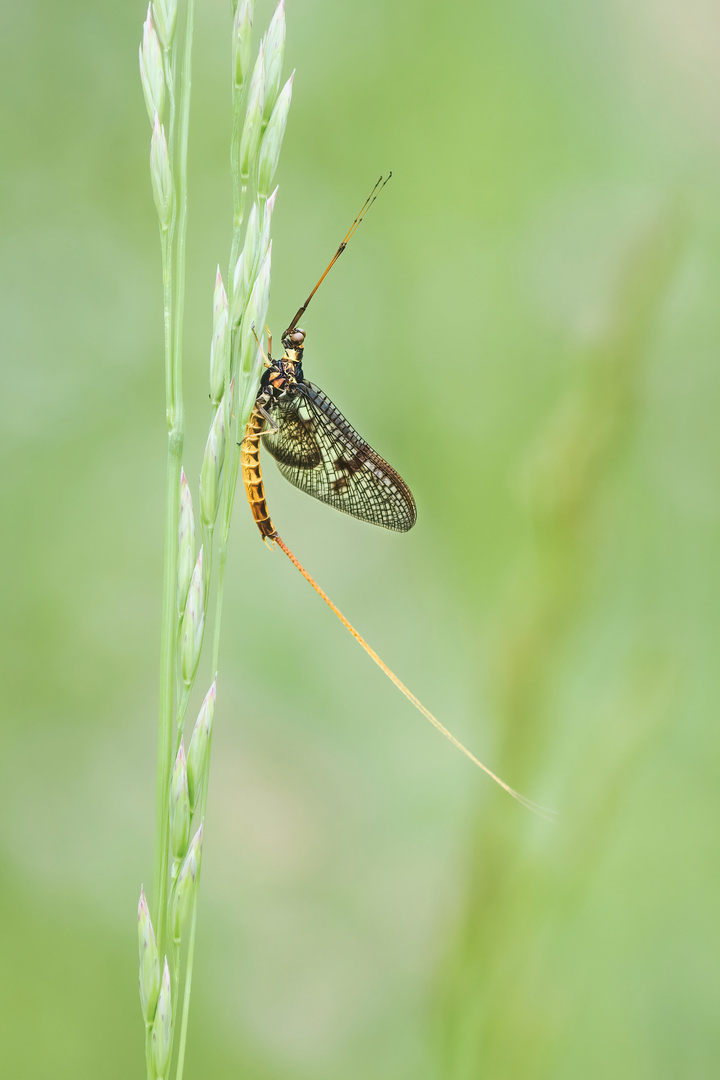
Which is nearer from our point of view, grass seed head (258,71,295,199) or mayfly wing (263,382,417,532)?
grass seed head (258,71,295,199)

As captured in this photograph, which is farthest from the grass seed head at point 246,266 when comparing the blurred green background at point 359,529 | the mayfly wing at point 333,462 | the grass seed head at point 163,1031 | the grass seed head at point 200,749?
the blurred green background at point 359,529

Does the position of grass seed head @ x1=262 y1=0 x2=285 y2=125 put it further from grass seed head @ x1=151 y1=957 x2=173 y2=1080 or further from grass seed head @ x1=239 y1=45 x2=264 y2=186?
grass seed head @ x1=151 y1=957 x2=173 y2=1080

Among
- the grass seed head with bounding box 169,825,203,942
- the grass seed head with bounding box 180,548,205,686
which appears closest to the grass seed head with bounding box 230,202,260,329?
the grass seed head with bounding box 180,548,205,686

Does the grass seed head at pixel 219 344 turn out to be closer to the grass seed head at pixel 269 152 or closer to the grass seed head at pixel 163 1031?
the grass seed head at pixel 269 152

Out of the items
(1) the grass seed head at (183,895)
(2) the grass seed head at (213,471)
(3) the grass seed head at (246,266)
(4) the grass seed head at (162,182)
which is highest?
(4) the grass seed head at (162,182)

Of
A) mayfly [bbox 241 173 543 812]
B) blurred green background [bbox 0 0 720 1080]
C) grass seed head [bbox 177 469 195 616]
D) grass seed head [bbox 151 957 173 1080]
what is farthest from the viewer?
blurred green background [bbox 0 0 720 1080]

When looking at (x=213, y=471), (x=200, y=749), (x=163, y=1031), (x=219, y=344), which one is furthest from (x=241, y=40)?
(x=163, y=1031)
